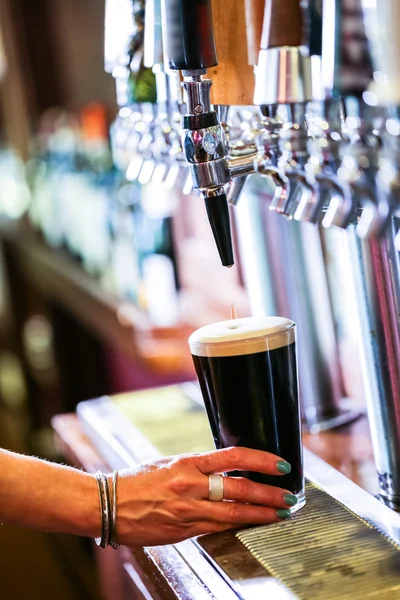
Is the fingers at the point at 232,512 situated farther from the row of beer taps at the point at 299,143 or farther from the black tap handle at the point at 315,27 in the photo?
the black tap handle at the point at 315,27

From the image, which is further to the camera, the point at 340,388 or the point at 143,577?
the point at 340,388

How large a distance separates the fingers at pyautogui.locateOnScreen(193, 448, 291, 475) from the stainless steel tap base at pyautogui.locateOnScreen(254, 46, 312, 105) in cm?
35

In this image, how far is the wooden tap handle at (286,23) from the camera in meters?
0.86

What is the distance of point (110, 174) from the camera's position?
3.03 metres

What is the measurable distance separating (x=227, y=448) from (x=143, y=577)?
0.86ft

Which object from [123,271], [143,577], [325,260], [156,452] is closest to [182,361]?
[123,271]

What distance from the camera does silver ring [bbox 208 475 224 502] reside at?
90 centimetres

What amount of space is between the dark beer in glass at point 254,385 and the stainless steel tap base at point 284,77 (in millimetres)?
223

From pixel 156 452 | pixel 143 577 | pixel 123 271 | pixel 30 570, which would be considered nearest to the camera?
pixel 143 577

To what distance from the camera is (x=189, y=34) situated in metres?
0.84

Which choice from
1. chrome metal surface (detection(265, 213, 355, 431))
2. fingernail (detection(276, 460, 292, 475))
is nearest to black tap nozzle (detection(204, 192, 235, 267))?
fingernail (detection(276, 460, 292, 475))

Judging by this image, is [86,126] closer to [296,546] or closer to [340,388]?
[340,388]

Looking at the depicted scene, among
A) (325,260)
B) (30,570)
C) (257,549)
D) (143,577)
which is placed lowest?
(30,570)

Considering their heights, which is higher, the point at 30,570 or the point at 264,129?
the point at 264,129
